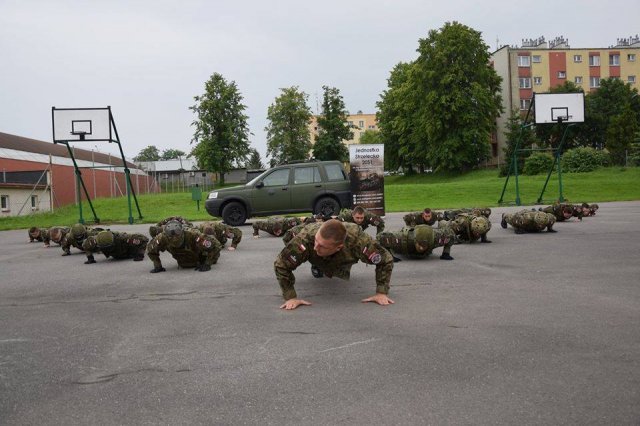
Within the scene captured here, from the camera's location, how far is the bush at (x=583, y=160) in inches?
1617

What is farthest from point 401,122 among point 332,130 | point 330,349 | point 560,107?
point 330,349

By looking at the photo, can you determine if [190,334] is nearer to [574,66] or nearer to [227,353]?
[227,353]

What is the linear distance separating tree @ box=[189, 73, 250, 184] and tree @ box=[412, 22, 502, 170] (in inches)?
863

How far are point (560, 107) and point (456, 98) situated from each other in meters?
30.8

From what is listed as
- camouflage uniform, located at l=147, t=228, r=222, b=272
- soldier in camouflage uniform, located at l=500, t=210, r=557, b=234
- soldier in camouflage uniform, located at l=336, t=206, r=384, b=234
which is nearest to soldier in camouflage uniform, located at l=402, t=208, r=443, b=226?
soldier in camouflage uniform, located at l=336, t=206, r=384, b=234

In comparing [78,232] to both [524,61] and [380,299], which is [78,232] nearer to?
[380,299]

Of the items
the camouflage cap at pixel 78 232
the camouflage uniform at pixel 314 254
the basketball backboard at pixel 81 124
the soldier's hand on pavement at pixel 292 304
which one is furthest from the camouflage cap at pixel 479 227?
the basketball backboard at pixel 81 124

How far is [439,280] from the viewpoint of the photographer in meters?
6.97

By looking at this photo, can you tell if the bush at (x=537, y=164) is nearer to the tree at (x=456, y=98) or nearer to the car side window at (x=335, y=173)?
the tree at (x=456, y=98)

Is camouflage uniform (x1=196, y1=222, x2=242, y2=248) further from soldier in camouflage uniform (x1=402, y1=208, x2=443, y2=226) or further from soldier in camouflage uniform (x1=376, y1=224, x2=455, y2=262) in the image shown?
soldier in camouflage uniform (x1=402, y1=208, x2=443, y2=226)

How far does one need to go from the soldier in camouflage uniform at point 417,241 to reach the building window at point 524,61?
6928 centimetres

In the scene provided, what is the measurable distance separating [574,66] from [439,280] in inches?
3048

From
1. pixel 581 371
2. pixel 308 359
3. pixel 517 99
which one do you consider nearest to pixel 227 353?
pixel 308 359

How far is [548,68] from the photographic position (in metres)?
71.3
